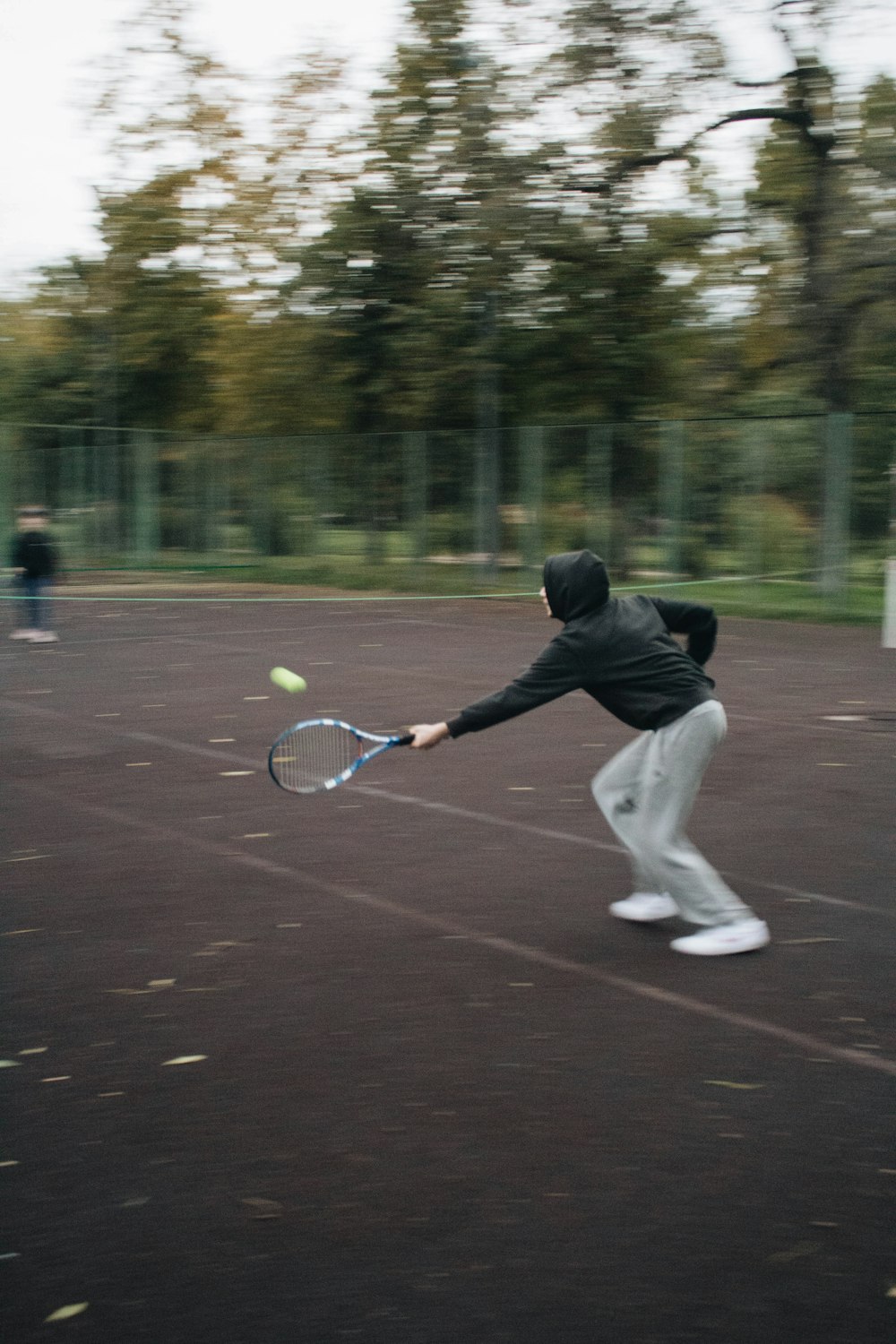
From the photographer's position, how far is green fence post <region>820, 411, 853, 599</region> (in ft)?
64.1

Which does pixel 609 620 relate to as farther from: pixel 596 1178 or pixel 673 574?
pixel 673 574

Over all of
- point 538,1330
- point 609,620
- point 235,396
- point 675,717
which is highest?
point 235,396

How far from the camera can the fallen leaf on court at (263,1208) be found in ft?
11.6

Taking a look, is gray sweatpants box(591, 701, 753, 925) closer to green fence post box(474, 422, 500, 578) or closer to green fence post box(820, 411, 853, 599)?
green fence post box(820, 411, 853, 599)

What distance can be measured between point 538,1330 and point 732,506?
18419 millimetres

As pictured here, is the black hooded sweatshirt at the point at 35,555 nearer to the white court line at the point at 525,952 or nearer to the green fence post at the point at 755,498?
the green fence post at the point at 755,498

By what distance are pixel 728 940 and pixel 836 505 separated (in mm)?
15053

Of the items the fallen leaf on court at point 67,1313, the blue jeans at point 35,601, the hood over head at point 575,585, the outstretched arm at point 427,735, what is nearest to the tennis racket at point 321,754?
the outstretched arm at point 427,735

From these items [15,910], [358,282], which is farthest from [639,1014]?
[358,282]

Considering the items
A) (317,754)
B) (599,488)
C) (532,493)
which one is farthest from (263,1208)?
(532,493)

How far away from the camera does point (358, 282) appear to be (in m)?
25.6

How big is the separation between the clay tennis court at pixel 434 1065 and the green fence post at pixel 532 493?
1406 cm

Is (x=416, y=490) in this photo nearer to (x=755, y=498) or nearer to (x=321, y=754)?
(x=755, y=498)

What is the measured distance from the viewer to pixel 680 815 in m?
5.60
